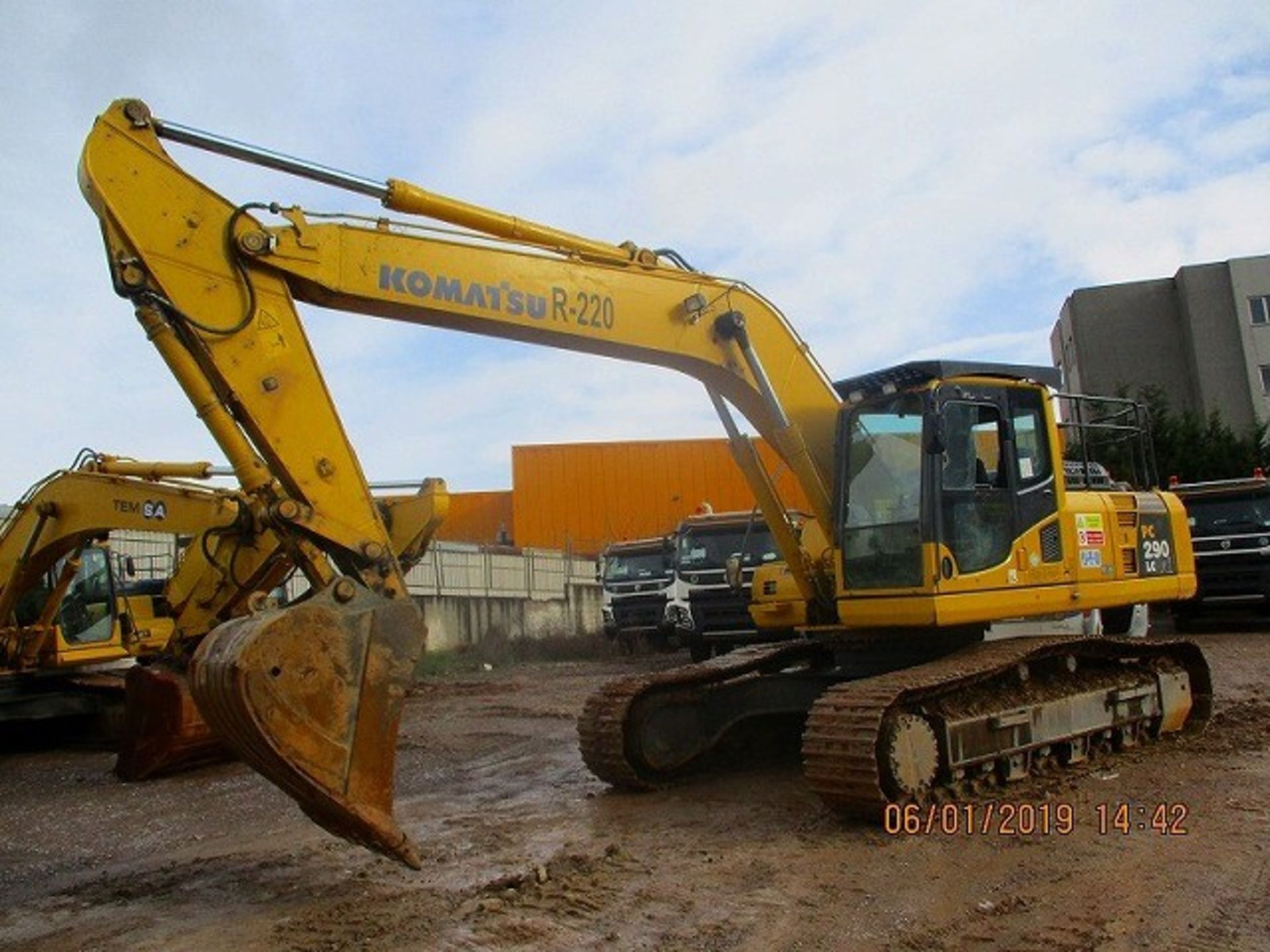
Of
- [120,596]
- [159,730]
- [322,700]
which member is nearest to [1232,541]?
[159,730]

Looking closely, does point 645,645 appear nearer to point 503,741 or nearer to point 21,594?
point 503,741

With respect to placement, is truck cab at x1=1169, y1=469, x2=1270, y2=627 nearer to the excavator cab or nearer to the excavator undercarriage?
the excavator undercarriage

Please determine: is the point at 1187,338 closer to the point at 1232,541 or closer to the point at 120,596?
the point at 1232,541

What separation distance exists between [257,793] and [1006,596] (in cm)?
583

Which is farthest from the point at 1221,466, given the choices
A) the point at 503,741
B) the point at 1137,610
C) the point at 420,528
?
the point at 420,528

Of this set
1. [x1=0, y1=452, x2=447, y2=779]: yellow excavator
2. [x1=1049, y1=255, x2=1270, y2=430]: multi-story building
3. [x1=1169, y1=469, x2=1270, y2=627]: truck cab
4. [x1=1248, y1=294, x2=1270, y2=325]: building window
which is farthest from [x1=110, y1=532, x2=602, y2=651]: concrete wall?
[x1=1248, y1=294, x2=1270, y2=325]: building window

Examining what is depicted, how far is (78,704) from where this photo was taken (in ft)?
40.2

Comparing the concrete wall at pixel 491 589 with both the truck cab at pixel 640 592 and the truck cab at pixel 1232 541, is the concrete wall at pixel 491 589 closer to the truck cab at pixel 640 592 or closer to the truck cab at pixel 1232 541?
the truck cab at pixel 640 592

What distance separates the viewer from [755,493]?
25.9 feet

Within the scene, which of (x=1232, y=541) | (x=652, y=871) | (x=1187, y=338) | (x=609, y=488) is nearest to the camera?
(x=652, y=871)

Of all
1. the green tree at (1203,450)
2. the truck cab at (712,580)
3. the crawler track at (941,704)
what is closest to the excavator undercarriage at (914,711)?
the crawler track at (941,704)

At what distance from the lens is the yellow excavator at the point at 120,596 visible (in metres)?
9.91

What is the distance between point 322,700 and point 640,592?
46.7 feet

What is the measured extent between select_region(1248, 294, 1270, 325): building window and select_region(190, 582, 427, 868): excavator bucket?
113 ft
